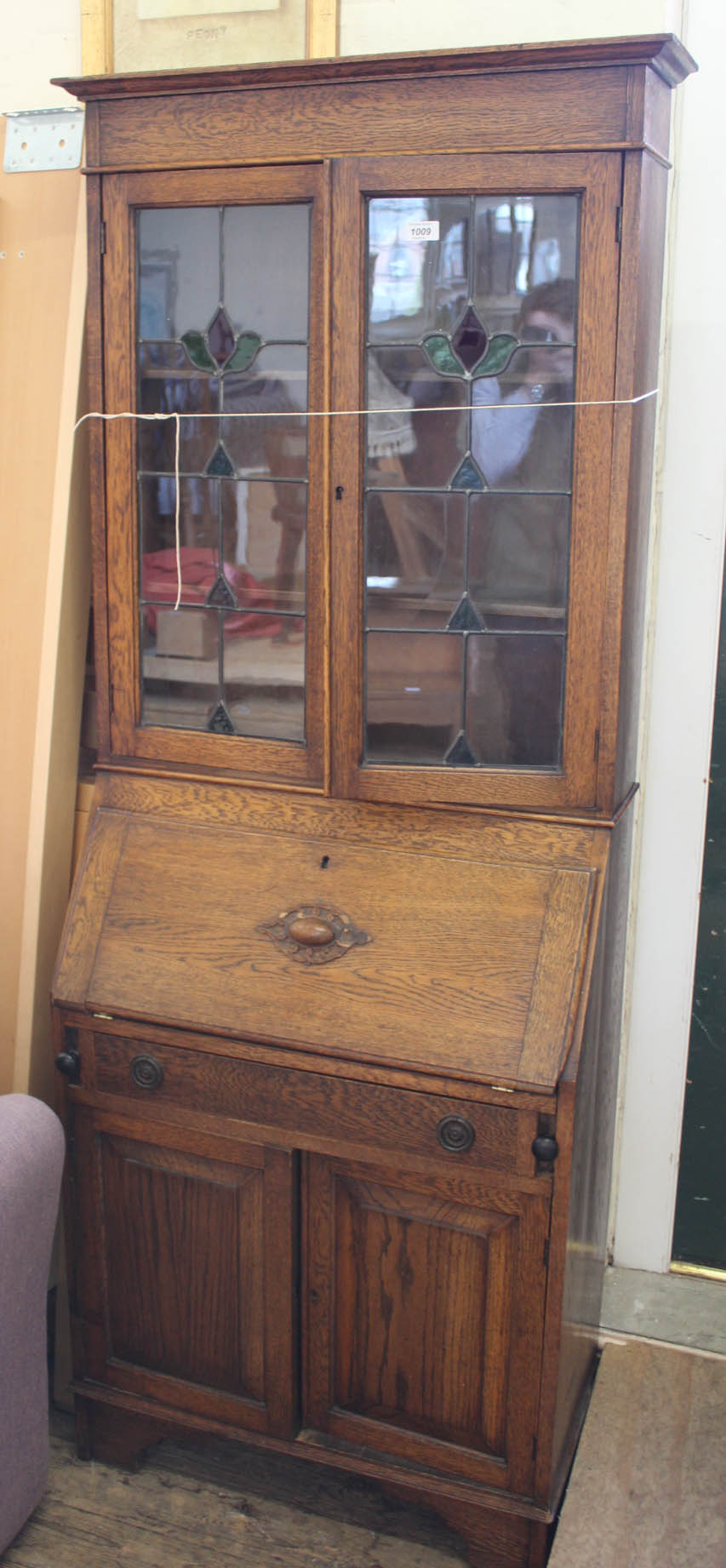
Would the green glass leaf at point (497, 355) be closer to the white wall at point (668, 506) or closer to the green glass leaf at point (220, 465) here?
the green glass leaf at point (220, 465)

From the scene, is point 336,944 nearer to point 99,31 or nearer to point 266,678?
point 266,678

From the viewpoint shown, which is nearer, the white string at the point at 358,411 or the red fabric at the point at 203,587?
the white string at the point at 358,411

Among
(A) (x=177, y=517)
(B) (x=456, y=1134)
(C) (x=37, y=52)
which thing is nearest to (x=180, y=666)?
(A) (x=177, y=517)

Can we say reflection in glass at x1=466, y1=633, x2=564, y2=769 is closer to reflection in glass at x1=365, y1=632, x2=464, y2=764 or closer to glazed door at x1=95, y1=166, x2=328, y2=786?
reflection in glass at x1=365, y1=632, x2=464, y2=764

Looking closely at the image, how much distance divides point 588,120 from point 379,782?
967 millimetres

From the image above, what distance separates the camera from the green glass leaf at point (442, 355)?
1845mm

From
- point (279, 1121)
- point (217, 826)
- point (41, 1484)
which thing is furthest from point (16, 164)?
point (41, 1484)

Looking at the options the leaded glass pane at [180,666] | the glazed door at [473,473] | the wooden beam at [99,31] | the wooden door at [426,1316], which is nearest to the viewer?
the glazed door at [473,473]

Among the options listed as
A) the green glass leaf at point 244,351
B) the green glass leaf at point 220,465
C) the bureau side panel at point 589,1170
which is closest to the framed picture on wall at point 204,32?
the green glass leaf at point 244,351

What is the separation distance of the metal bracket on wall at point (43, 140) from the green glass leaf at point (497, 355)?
0.96m

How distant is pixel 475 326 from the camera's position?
1825 mm

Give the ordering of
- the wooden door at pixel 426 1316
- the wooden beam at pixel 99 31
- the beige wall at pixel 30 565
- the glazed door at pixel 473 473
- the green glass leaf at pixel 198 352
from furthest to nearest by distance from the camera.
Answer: the wooden beam at pixel 99 31 → the beige wall at pixel 30 565 → the green glass leaf at pixel 198 352 → the wooden door at pixel 426 1316 → the glazed door at pixel 473 473

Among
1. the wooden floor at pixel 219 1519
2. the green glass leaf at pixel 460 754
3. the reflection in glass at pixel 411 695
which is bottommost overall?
the wooden floor at pixel 219 1519

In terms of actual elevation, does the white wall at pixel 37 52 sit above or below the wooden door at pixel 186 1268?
above
